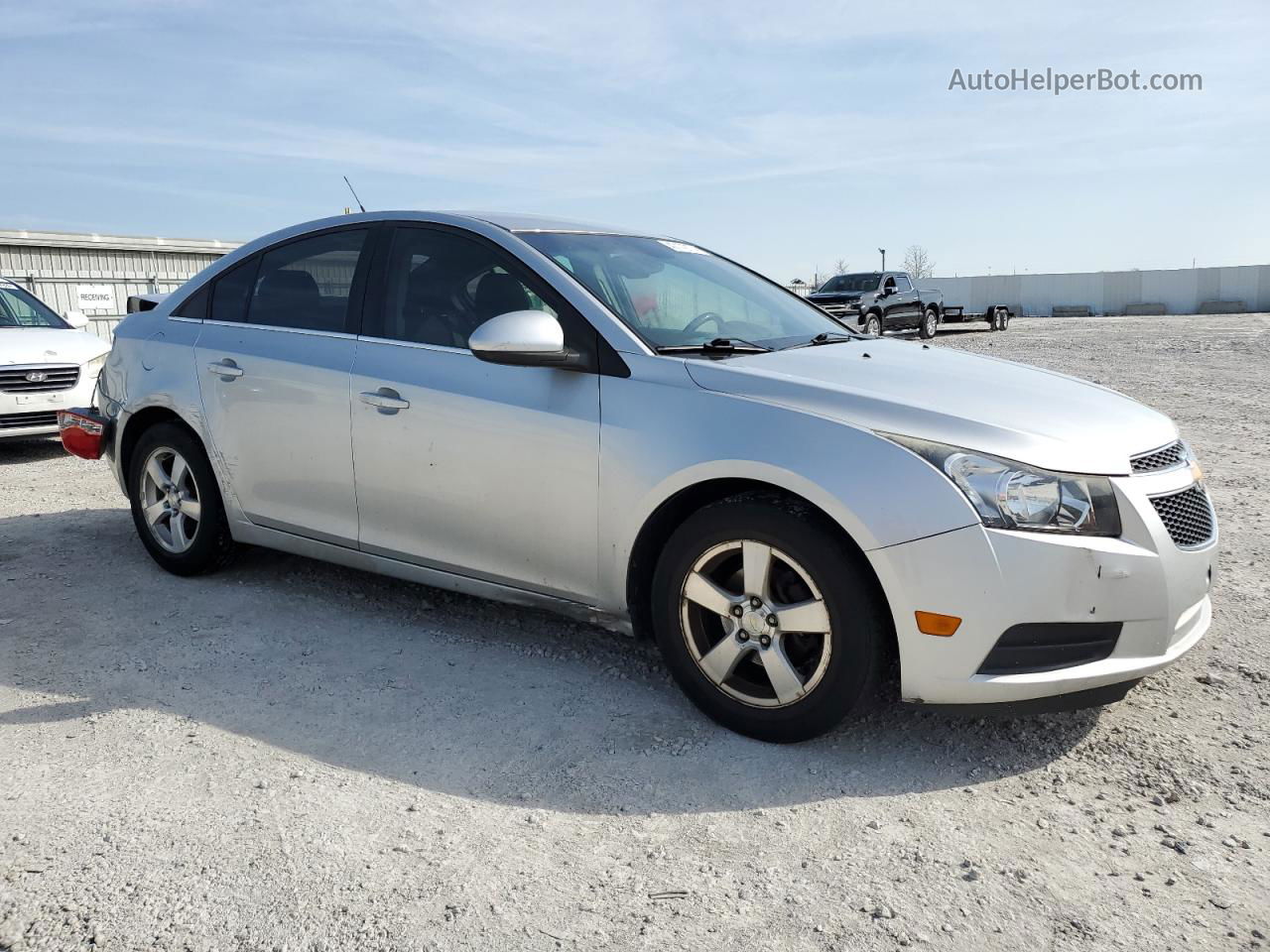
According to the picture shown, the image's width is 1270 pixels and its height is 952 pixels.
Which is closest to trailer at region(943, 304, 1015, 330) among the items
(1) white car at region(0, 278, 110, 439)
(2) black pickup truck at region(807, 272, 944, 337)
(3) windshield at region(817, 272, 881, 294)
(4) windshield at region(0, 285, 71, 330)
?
(2) black pickup truck at region(807, 272, 944, 337)

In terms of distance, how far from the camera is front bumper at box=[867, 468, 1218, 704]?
278 centimetres

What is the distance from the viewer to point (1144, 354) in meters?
18.3

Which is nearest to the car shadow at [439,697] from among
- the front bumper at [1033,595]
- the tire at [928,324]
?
the front bumper at [1033,595]

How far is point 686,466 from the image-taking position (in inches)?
126

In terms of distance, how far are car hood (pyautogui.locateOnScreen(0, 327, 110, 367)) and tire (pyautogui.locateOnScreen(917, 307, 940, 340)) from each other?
21.5m

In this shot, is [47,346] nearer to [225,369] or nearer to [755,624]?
[225,369]

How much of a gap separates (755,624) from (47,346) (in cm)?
832

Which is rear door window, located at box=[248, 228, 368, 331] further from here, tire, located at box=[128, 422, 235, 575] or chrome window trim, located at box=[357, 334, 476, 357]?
tire, located at box=[128, 422, 235, 575]

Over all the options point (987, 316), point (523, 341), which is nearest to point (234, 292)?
point (523, 341)

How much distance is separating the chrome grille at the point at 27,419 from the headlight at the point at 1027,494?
8.38 metres

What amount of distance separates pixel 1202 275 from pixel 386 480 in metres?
50.4

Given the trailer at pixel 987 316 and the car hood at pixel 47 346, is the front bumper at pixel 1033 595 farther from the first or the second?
the trailer at pixel 987 316

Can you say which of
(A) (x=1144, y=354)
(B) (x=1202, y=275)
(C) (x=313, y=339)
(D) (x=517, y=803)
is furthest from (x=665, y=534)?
(B) (x=1202, y=275)

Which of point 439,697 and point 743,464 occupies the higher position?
point 743,464
